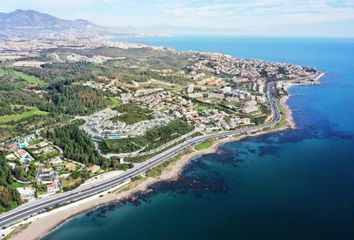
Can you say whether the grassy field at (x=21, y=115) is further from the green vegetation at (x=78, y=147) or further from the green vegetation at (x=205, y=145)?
the green vegetation at (x=205, y=145)

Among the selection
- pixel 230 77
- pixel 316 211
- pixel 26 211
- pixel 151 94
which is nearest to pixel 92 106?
pixel 151 94

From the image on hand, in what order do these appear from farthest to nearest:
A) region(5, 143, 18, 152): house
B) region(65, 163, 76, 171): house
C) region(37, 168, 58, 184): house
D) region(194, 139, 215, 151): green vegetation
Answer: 1. region(194, 139, 215, 151): green vegetation
2. region(5, 143, 18, 152): house
3. region(65, 163, 76, 171): house
4. region(37, 168, 58, 184): house

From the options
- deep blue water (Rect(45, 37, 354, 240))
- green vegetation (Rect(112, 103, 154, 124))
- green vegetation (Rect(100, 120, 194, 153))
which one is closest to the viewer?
deep blue water (Rect(45, 37, 354, 240))

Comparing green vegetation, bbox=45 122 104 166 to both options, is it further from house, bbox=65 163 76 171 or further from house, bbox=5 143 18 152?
house, bbox=5 143 18 152

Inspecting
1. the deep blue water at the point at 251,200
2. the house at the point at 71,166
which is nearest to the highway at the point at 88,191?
the deep blue water at the point at 251,200

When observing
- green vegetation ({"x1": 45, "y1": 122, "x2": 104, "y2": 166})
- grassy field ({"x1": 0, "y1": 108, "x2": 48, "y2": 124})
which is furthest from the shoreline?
grassy field ({"x1": 0, "y1": 108, "x2": 48, "y2": 124})

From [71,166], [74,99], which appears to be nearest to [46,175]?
[71,166]

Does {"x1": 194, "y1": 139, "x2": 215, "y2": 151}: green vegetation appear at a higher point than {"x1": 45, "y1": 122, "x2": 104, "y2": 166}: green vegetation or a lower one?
lower
